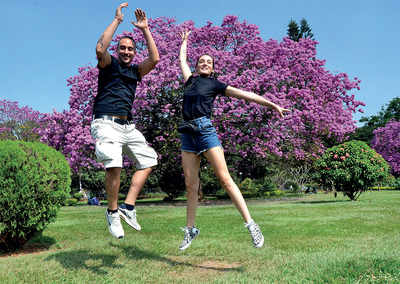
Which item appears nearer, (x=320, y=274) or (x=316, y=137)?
(x=320, y=274)

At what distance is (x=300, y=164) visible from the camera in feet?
103

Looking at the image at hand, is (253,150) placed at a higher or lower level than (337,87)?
lower

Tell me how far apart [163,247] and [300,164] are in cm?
2701

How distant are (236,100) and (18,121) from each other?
32.2 metres

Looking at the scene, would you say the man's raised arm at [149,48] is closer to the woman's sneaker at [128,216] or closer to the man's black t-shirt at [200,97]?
the man's black t-shirt at [200,97]

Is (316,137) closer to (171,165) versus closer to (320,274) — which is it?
(171,165)

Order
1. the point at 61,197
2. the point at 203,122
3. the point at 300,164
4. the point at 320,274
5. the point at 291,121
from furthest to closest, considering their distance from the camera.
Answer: the point at 300,164 < the point at 291,121 < the point at 61,197 < the point at 203,122 < the point at 320,274

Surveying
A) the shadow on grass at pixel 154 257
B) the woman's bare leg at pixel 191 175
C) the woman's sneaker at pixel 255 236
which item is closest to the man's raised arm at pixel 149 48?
the woman's bare leg at pixel 191 175

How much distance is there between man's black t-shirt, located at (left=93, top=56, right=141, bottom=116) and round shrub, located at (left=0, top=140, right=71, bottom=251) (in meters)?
2.67

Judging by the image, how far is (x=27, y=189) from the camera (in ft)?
20.6

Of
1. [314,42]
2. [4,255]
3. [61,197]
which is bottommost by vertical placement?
[4,255]

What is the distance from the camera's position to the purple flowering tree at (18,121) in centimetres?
4012

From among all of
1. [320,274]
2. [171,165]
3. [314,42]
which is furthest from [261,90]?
[320,274]

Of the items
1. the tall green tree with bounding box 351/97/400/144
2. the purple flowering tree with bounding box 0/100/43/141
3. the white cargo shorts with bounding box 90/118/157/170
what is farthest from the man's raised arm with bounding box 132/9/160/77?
the tall green tree with bounding box 351/97/400/144
